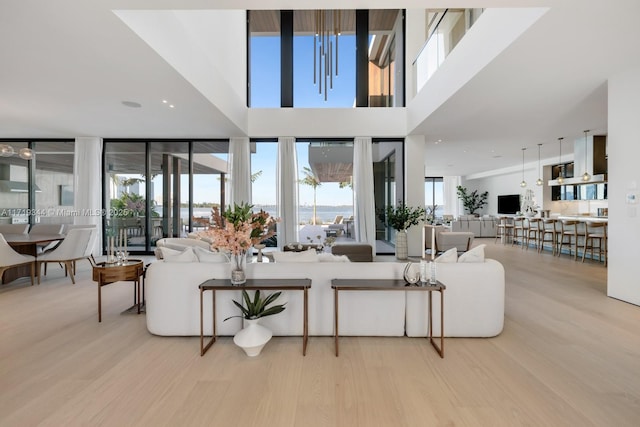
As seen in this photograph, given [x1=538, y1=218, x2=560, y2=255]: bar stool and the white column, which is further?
[x1=538, y1=218, x2=560, y2=255]: bar stool

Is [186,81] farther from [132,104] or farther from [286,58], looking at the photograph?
[286,58]

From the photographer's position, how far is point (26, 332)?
122 inches

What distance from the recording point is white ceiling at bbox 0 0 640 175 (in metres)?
2.69

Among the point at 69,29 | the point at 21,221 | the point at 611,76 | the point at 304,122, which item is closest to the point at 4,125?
the point at 21,221

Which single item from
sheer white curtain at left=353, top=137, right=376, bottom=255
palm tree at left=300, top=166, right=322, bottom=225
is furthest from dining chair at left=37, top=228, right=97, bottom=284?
sheer white curtain at left=353, top=137, right=376, bottom=255

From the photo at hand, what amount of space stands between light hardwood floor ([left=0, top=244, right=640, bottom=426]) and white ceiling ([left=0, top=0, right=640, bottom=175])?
2921mm

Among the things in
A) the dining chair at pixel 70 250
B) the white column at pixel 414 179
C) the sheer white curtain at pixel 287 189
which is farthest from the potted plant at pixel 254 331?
the white column at pixel 414 179

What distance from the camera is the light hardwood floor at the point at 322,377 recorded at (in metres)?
1.88

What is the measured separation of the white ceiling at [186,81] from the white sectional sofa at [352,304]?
92.1 inches

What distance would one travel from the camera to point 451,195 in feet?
54.1

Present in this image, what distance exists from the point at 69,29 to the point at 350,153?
5830mm

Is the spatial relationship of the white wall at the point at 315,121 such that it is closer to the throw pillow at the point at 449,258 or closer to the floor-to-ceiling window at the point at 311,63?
the floor-to-ceiling window at the point at 311,63

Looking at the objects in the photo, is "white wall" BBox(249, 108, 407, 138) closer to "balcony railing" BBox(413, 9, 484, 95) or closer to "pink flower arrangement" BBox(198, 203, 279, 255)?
"balcony railing" BBox(413, 9, 484, 95)

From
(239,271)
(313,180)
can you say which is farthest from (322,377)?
(313,180)
